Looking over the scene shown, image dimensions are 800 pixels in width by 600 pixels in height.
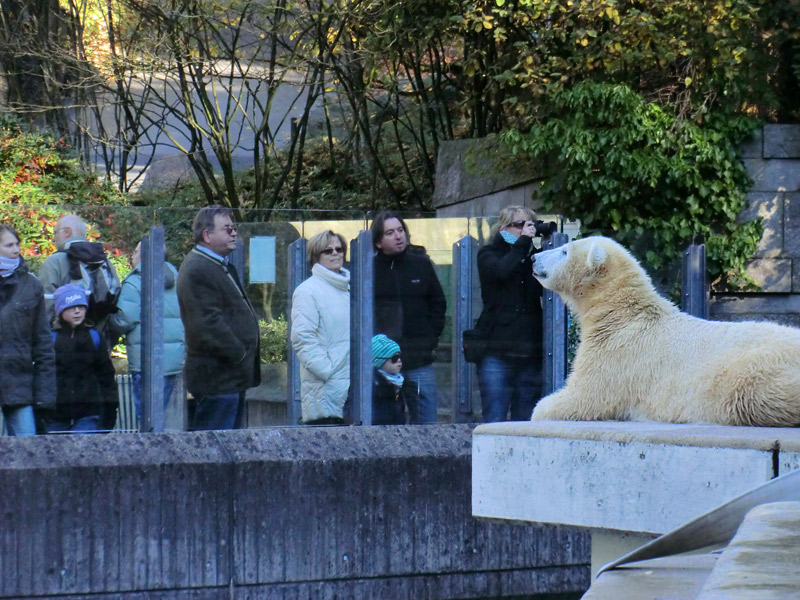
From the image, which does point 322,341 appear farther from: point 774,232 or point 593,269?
point 774,232

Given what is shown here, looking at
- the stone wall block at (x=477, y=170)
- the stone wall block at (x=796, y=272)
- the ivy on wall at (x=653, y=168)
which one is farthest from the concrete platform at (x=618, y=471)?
the stone wall block at (x=477, y=170)

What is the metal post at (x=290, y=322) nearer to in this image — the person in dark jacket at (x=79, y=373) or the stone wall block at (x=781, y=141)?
the person in dark jacket at (x=79, y=373)

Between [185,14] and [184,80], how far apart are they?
0.80 metres

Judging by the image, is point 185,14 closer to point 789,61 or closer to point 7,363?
point 789,61

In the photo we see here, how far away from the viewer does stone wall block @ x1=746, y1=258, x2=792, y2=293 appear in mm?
9656

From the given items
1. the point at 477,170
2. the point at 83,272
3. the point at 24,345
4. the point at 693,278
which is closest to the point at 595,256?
the point at 83,272

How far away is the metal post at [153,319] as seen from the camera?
6129 mm

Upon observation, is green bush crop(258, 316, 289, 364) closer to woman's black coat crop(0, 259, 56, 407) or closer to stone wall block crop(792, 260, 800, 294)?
woman's black coat crop(0, 259, 56, 407)

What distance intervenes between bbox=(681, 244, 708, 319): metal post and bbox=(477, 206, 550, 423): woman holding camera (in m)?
1.22

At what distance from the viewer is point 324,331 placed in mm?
6648

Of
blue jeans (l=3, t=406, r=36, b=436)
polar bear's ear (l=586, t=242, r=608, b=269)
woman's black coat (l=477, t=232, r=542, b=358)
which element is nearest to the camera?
polar bear's ear (l=586, t=242, r=608, b=269)

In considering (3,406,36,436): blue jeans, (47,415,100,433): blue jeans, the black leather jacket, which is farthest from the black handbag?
(3,406,36,436): blue jeans

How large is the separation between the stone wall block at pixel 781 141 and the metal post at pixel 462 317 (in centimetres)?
381

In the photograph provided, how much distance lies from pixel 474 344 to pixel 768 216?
150 inches
